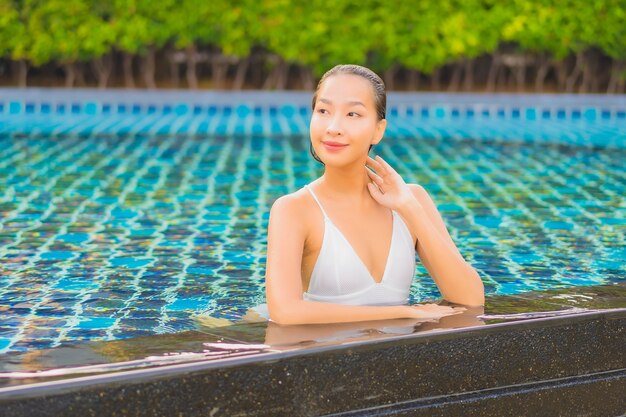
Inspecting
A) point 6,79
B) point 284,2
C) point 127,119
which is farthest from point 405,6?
point 6,79

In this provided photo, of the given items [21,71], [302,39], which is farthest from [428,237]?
[21,71]

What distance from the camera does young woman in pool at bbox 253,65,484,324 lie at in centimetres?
358

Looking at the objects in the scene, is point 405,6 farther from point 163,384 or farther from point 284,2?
point 163,384

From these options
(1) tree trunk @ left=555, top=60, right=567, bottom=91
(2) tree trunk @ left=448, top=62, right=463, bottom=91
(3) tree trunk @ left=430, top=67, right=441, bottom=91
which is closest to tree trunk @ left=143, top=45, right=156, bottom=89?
(3) tree trunk @ left=430, top=67, right=441, bottom=91

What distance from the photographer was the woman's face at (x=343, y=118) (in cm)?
362

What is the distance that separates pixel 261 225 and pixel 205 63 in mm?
11715

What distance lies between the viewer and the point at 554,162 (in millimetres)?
10930

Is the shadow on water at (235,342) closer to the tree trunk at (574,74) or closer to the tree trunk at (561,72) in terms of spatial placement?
the tree trunk at (574,74)

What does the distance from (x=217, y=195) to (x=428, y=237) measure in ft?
15.9

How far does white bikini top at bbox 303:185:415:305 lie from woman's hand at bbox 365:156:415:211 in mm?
138

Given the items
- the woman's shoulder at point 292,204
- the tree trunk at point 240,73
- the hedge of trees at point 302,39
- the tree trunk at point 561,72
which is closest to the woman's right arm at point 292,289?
the woman's shoulder at point 292,204

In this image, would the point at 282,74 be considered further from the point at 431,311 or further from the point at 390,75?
the point at 431,311

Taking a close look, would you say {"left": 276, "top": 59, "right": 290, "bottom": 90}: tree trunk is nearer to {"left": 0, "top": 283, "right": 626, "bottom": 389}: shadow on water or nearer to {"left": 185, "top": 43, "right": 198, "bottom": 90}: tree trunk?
{"left": 185, "top": 43, "right": 198, "bottom": 90}: tree trunk

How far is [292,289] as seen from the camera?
3.55 metres
